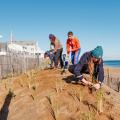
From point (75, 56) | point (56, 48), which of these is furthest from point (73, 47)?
point (56, 48)

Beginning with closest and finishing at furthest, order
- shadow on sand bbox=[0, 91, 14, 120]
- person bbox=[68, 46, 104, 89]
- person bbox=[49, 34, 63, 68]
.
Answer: person bbox=[68, 46, 104, 89]
shadow on sand bbox=[0, 91, 14, 120]
person bbox=[49, 34, 63, 68]

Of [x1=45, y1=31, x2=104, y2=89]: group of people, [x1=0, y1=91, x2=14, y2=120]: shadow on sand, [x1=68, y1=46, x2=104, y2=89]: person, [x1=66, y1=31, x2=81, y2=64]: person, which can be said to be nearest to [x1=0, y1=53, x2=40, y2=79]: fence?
[x1=66, y1=31, x2=81, y2=64]: person

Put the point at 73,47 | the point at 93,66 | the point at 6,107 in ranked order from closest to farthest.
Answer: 1. the point at 93,66
2. the point at 6,107
3. the point at 73,47

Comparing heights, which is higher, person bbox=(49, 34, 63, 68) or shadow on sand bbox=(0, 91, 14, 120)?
person bbox=(49, 34, 63, 68)

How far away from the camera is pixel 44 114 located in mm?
8812

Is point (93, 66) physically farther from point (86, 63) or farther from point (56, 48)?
point (56, 48)

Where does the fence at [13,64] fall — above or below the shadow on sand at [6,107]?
above

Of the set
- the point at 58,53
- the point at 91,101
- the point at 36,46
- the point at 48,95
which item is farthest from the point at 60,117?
the point at 36,46

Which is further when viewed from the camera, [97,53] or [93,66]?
[93,66]

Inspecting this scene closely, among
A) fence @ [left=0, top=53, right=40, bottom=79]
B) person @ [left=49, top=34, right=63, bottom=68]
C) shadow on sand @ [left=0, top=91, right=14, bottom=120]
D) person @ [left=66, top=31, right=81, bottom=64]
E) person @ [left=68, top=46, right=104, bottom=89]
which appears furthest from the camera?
fence @ [left=0, top=53, right=40, bottom=79]

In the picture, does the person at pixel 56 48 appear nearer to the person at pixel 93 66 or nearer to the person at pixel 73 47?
the person at pixel 73 47

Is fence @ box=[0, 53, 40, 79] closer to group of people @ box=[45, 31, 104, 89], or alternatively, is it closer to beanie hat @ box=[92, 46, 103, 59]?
group of people @ box=[45, 31, 104, 89]

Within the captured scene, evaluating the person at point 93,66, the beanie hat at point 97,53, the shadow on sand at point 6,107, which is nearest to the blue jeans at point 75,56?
the shadow on sand at point 6,107

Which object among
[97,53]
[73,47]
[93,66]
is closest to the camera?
[97,53]
